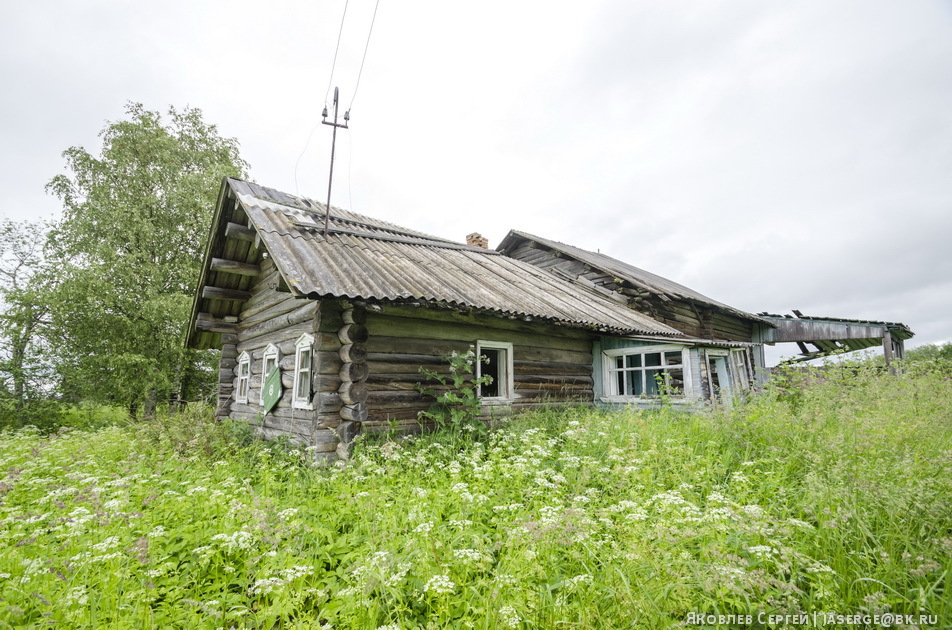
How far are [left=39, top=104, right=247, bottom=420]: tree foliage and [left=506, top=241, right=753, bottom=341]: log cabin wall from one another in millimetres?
13674

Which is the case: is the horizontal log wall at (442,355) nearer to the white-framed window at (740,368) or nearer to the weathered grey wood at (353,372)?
the weathered grey wood at (353,372)

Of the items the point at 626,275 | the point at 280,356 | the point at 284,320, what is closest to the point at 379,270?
the point at 284,320

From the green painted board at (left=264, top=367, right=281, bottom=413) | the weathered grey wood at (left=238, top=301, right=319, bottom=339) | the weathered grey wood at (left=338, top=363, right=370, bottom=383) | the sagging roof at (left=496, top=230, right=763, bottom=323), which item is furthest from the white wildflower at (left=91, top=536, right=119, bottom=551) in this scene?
the sagging roof at (left=496, top=230, right=763, bottom=323)

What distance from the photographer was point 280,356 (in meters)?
8.46

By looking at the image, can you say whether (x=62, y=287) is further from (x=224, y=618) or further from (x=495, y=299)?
(x=224, y=618)

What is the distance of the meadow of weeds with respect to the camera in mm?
2410

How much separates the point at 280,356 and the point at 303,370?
4.53 ft

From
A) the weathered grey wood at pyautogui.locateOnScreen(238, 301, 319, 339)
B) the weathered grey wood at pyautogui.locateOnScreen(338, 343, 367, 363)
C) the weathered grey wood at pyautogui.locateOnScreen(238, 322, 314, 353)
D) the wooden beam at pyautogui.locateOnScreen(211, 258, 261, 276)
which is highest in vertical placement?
the wooden beam at pyautogui.locateOnScreen(211, 258, 261, 276)

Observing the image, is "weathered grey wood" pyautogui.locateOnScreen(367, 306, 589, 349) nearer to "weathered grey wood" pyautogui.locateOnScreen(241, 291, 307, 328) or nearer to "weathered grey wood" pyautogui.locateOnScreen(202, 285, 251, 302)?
"weathered grey wood" pyautogui.locateOnScreen(241, 291, 307, 328)

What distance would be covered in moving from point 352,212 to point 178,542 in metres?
9.96

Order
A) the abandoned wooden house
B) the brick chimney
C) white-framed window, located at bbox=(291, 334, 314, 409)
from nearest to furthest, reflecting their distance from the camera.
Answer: the abandoned wooden house
white-framed window, located at bbox=(291, 334, 314, 409)
the brick chimney

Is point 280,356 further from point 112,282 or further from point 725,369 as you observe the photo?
point 112,282

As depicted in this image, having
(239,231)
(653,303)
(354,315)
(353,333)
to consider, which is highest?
(239,231)

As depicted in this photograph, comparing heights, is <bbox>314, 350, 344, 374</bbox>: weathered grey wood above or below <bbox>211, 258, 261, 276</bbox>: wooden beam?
below
